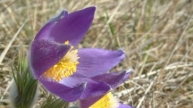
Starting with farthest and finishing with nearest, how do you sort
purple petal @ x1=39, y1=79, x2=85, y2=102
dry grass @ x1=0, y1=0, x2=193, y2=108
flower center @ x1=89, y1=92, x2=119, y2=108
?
dry grass @ x1=0, y1=0, x2=193, y2=108
flower center @ x1=89, y1=92, x2=119, y2=108
purple petal @ x1=39, y1=79, x2=85, y2=102

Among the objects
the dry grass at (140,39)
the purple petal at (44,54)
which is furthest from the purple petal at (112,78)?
the dry grass at (140,39)

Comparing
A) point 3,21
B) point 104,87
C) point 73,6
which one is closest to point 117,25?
point 73,6

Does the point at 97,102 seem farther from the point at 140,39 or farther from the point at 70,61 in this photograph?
the point at 140,39

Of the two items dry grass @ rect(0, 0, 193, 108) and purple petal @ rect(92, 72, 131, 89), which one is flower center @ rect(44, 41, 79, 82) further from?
dry grass @ rect(0, 0, 193, 108)

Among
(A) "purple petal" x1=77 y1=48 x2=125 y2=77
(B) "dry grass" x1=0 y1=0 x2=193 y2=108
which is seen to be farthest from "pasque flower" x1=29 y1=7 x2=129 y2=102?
(B) "dry grass" x1=0 y1=0 x2=193 y2=108

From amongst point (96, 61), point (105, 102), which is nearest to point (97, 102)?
point (105, 102)

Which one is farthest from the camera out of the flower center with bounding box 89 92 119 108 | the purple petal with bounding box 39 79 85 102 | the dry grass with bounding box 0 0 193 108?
the dry grass with bounding box 0 0 193 108

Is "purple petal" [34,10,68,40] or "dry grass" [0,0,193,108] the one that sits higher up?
"dry grass" [0,0,193,108]
